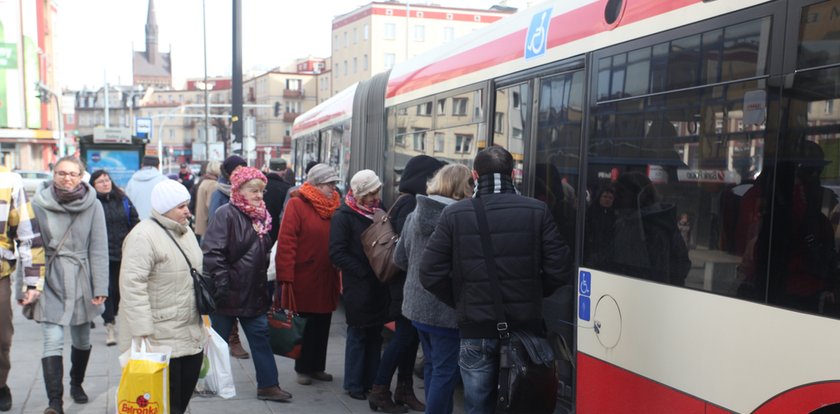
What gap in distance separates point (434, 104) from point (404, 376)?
2695 mm

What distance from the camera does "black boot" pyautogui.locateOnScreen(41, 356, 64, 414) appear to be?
5.55 m

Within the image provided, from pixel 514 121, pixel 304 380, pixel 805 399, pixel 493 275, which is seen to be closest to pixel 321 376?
pixel 304 380

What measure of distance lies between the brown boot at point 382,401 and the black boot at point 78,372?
81.2 inches

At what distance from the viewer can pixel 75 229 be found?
5.62 meters

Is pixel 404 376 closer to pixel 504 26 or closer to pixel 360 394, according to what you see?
pixel 360 394

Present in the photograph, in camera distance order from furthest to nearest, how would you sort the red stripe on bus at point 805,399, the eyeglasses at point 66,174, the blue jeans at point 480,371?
the eyeglasses at point 66,174 < the blue jeans at point 480,371 < the red stripe on bus at point 805,399

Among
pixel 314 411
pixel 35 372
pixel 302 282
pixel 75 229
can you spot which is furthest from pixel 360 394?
pixel 35 372

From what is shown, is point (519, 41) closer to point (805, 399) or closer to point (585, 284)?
point (585, 284)

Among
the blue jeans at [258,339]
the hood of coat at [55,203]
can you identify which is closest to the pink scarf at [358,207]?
the blue jeans at [258,339]

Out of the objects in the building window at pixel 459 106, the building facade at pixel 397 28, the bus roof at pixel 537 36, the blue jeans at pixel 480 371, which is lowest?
the blue jeans at pixel 480 371

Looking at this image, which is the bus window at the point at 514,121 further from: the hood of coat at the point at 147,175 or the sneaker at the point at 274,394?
the hood of coat at the point at 147,175

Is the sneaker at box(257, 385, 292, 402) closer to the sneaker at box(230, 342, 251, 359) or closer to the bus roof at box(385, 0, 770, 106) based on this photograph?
the sneaker at box(230, 342, 251, 359)

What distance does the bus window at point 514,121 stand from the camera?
18.1 feet

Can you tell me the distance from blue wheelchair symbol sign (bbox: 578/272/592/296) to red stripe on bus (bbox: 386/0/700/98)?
4.46 ft
